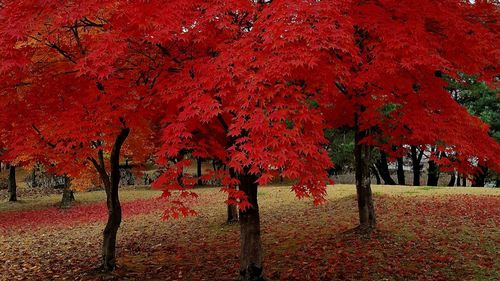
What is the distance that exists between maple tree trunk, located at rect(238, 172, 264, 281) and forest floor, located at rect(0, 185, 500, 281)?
97 cm

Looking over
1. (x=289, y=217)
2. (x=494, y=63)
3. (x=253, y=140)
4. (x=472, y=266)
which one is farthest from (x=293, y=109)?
(x=289, y=217)

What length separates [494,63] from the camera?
1031 centimetres

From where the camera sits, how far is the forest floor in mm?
11016

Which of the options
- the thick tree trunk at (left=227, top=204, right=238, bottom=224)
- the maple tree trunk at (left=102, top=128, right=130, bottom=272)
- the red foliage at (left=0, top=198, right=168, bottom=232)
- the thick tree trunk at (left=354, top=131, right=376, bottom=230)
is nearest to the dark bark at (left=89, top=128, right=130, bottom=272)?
the maple tree trunk at (left=102, top=128, right=130, bottom=272)

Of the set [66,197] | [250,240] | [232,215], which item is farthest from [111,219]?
[66,197]

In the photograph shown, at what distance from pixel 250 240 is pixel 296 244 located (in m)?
4.30

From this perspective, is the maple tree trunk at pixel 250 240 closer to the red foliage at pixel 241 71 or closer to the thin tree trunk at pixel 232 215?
the red foliage at pixel 241 71

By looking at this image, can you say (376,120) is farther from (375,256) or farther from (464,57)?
(375,256)

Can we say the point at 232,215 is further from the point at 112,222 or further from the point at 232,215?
the point at 112,222

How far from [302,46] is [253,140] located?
5.97ft

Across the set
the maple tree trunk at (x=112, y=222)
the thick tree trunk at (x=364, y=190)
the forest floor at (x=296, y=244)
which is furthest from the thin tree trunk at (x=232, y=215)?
the maple tree trunk at (x=112, y=222)

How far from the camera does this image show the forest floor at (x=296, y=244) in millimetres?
11016

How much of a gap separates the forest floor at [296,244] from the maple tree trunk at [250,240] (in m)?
0.97

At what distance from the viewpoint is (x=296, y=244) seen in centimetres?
1395
